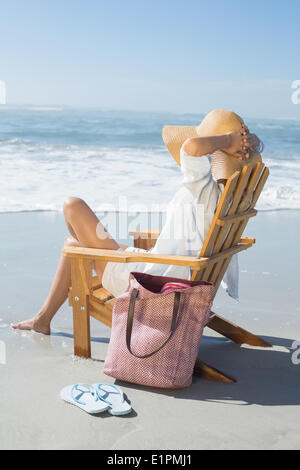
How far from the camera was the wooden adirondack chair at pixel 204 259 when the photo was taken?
2.70m

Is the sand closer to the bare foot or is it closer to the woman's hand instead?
the bare foot

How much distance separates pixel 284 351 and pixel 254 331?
1.07 feet

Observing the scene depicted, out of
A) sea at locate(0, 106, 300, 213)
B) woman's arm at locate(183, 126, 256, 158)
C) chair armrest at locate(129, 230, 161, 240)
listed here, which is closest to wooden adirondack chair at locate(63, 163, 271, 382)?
woman's arm at locate(183, 126, 256, 158)

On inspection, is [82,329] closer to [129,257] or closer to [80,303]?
[80,303]

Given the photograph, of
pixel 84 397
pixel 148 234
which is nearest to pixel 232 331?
pixel 148 234

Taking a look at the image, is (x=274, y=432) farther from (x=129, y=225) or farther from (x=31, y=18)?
(x=31, y=18)

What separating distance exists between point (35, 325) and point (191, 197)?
3.88ft

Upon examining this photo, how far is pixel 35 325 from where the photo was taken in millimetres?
3330

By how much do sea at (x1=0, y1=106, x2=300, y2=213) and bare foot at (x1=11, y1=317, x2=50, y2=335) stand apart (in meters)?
4.26

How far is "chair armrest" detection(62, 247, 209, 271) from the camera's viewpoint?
2.64 meters

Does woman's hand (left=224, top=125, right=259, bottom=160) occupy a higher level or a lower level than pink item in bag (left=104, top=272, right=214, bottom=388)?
higher

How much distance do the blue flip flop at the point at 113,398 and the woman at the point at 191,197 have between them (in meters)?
0.51

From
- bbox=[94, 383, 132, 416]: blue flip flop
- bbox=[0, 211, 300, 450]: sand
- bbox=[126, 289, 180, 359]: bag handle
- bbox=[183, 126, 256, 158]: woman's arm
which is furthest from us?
bbox=[183, 126, 256, 158]: woman's arm

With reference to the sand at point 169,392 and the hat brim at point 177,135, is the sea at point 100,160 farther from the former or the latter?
the hat brim at point 177,135
